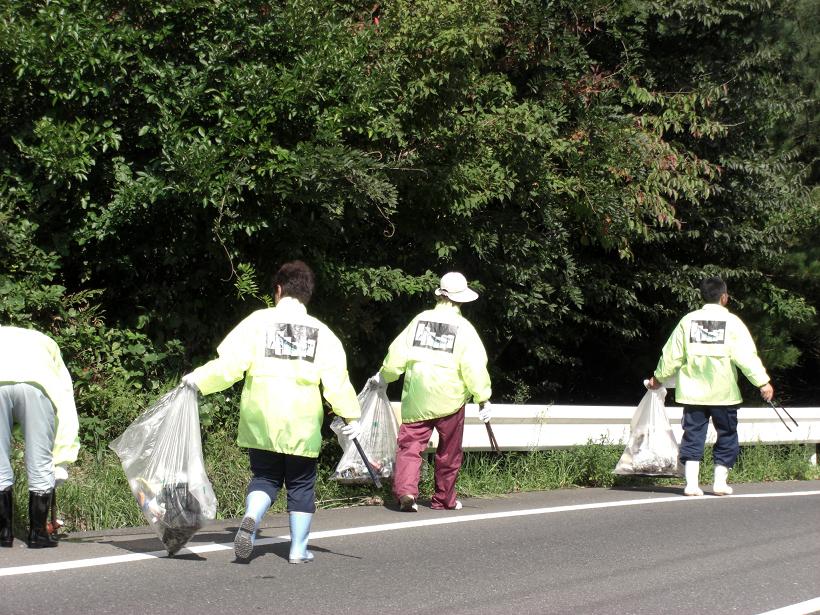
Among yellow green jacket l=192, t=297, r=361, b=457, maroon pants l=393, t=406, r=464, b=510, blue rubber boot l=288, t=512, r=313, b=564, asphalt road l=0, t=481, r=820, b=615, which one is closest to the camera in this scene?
asphalt road l=0, t=481, r=820, b=615

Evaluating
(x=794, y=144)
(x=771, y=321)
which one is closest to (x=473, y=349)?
(x=771, y=321)

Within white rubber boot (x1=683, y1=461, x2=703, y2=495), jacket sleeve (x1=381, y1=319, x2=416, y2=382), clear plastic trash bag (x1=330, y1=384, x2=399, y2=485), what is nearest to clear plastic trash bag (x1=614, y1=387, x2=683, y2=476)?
white rubber boot (x1=683, y1=461, x2=703, y2=495)

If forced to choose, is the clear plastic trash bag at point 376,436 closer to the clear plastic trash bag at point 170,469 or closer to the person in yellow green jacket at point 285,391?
the person in yellow green jacket at point 285,391

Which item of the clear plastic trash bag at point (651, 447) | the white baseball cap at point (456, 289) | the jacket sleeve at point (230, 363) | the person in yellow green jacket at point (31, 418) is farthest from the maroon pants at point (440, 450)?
the person in yellow green jacket at point (31, 418)

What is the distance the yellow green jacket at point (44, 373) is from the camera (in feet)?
19.7

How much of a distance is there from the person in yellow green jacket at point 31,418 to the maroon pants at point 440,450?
9.18 feet

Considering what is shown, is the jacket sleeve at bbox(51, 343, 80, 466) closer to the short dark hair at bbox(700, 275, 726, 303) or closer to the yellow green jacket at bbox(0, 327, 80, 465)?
the yellow green jacket at bbox(0, 327, 80, 465)

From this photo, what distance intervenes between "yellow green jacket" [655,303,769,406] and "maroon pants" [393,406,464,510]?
2341 millimetres

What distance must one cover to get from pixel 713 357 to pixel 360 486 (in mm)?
3288

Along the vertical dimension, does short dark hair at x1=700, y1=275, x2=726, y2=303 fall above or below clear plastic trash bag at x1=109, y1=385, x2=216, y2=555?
above

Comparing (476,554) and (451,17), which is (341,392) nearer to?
(476,554)

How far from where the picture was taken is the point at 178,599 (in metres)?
4.95

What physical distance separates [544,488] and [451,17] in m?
4.19

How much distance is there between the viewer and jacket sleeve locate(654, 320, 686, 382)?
30.7ft
